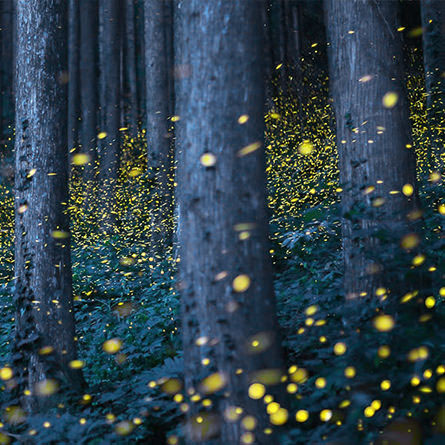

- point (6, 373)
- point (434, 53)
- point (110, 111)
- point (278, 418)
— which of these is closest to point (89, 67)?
point (110, 111)

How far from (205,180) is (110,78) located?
12.5 metres

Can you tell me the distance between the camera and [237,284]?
A: 310 centimetres

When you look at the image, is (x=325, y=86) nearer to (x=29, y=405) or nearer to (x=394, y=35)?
(x=394, y=35)

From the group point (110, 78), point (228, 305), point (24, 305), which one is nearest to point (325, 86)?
point (110, 78)

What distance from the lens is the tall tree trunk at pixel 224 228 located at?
10.2 feet

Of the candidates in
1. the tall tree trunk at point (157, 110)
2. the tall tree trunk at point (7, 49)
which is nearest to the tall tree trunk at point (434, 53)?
the tall tree trunk at point (157, 110)

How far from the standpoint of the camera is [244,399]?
310cm

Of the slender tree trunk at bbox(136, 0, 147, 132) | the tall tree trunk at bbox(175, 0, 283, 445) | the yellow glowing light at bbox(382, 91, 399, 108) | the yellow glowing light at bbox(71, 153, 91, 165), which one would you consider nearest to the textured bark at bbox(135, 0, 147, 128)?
the slender tree trunk at bbox(136, 0, 147, 132)

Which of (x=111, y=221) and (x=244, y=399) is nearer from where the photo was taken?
(x=244, y=399)

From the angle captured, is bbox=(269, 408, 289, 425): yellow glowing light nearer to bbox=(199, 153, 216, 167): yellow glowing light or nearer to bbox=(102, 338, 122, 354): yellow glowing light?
bbox=(199, 153, 216, 167): yellow glowing light

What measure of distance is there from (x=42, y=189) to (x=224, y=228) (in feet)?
8.26

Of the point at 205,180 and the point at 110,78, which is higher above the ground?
the point at 110,78

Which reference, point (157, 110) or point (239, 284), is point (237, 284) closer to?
point (239, 284)

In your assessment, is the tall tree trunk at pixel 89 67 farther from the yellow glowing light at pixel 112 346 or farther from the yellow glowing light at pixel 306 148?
the yellow glowing light at pixel 112 346
